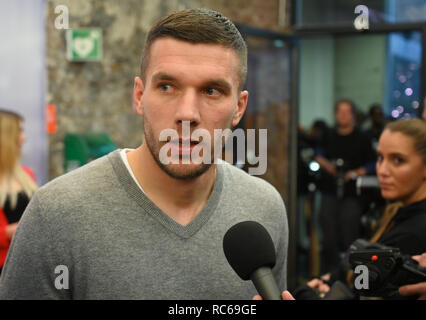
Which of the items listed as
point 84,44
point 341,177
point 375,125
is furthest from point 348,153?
point 84,44

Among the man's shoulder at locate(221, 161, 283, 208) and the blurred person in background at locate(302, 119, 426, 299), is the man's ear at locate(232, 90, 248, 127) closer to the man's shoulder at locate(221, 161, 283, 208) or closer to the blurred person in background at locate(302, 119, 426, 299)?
the man's shoulder at locate(221, 161, 283, 208)

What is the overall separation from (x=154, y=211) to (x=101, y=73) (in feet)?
10.4

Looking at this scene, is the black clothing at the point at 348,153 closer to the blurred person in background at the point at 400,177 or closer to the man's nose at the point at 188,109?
the blurred person in background at the point at 400,177

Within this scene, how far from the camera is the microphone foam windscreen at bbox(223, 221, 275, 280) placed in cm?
102

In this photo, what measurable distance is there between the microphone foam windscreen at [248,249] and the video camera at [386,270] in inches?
28.9

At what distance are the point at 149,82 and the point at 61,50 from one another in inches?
118

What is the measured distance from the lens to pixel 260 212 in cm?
158

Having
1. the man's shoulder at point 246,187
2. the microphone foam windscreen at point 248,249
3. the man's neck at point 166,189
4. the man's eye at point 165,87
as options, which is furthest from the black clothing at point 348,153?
the microphone foam windscreen at point 248,249

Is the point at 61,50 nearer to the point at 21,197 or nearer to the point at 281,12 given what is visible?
the point at 21,197

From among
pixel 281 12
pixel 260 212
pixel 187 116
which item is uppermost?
pixel 281 12

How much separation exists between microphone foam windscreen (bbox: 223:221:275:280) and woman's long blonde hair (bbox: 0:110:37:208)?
196cm

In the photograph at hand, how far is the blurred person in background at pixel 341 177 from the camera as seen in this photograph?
5.13 meters

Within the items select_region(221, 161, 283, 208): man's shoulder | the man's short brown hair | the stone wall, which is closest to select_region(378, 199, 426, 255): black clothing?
select_region(221, 161, 283, 208): man's shoulder
